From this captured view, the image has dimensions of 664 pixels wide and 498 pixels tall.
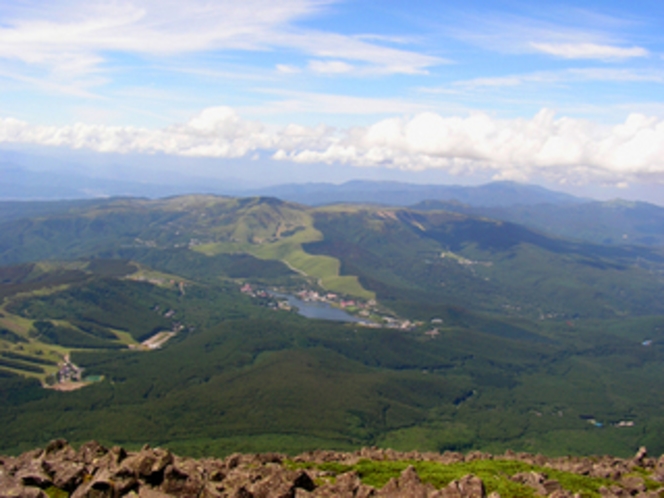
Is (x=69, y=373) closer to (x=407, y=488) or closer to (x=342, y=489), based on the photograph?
(x=342, y=489)

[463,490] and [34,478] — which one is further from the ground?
[463,490]

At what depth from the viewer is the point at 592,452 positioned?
401ft

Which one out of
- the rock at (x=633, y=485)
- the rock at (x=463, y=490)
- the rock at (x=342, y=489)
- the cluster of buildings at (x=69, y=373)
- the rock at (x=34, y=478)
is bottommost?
the cluster of buildings at (x=69, y=373)

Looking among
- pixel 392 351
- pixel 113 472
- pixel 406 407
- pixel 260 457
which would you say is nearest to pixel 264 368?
pixel 406 407

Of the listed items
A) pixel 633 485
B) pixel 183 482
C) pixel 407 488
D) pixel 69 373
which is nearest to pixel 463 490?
pixel 407 488

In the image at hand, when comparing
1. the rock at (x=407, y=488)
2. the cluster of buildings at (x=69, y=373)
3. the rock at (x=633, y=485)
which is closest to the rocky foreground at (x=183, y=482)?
the rock at (x=407, y=488)

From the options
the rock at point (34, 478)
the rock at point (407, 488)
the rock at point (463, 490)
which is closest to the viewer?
the rock at point (463, 490)

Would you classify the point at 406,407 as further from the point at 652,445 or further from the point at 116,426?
the point at 116,426

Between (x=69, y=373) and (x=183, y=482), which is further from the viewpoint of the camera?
(x=69, y=373)

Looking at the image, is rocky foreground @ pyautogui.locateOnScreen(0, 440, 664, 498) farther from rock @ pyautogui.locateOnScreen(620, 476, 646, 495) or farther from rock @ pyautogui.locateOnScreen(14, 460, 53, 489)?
rock @ pyautogui.locateOnScreen(620, 476, 646, 495)

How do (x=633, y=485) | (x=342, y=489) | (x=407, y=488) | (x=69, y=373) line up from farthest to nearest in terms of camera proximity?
(x=69, y=373) < (x=633, y=485) < (x=342, y=489) < (x=407, y=488)

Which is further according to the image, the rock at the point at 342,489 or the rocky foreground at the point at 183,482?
the rock at the point at 342,489

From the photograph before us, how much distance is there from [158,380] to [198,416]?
95.4 feet

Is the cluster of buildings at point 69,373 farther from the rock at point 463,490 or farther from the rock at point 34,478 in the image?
the rock at point 463,490
